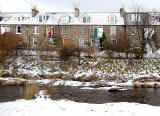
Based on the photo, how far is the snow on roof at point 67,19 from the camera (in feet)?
140

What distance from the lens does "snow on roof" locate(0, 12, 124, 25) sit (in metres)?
42.8

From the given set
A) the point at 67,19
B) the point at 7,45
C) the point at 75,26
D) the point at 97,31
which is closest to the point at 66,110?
the point at 7,45

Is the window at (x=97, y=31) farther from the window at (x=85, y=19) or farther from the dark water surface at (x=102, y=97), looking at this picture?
the dark water surface at (x=102, y=97)

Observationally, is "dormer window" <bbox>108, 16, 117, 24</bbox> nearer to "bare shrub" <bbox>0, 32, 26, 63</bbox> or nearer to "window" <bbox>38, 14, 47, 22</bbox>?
"window" <bbox>38, 14, 47, 22</bbox>

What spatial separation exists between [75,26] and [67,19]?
8.11ft

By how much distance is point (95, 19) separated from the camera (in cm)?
4347

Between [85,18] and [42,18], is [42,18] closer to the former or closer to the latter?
[42,18]

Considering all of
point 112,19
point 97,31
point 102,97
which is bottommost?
point 102,97

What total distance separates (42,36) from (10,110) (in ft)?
115

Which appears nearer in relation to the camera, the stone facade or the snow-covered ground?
the snow-covered ground

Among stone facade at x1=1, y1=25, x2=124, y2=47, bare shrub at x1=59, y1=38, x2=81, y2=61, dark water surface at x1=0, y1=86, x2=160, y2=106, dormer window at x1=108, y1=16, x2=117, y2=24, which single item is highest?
dormer window at x1=108, y1=16, x2=117, y2=24

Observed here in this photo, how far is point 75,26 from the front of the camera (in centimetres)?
4262

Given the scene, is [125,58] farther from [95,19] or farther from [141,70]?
[95,19]

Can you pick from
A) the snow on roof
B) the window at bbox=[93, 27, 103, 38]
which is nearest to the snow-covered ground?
the window at bbox=[93, 27, 103, 38]
